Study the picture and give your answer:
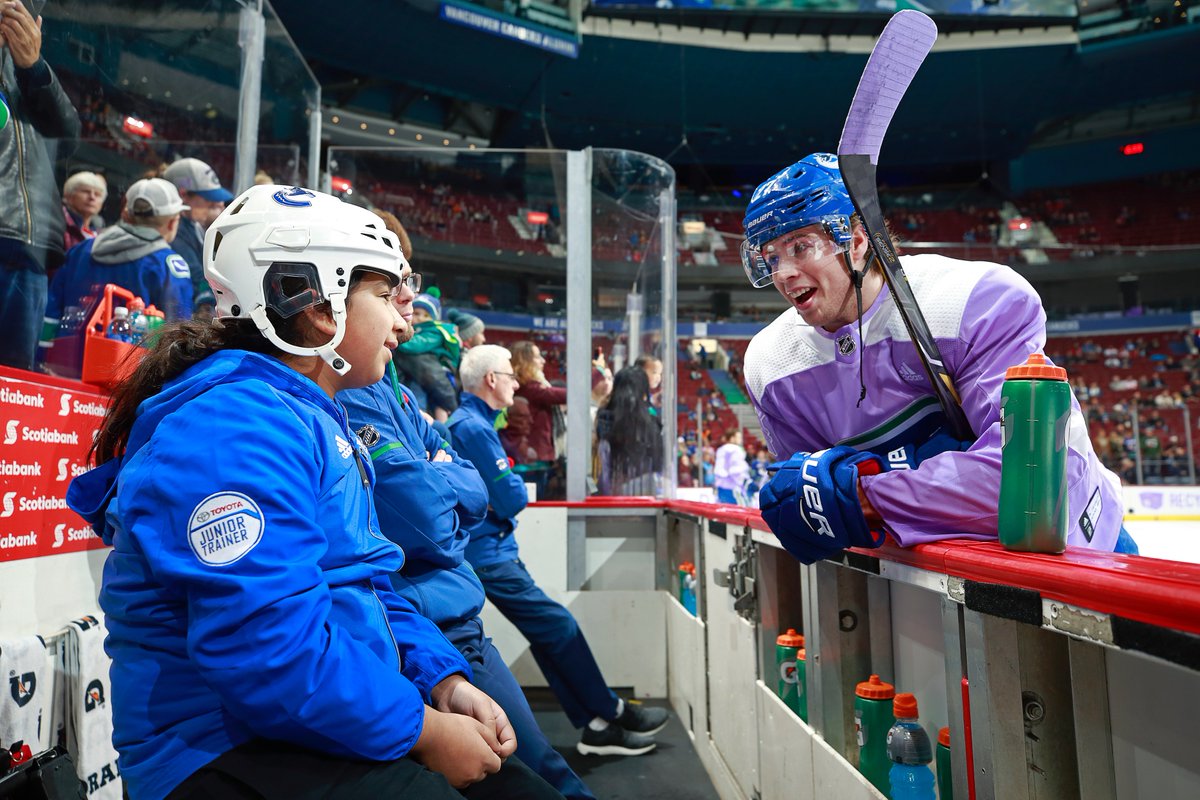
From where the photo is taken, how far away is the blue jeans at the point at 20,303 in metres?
2.06

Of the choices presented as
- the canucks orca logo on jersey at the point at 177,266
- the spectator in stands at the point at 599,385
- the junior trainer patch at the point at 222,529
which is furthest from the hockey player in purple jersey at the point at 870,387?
the spectator in stands at the point at 599,385

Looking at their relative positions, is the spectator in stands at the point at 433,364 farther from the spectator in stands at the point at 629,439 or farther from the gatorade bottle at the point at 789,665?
the gatorade bottle at the point at 789,665

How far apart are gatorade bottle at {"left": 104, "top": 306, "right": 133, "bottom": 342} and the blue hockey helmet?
1.93 m

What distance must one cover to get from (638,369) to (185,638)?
4.26 metres

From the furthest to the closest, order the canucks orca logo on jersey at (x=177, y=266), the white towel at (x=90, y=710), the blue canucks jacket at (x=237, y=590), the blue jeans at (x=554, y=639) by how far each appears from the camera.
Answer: the blue jeans at (x=554, y=639)
the canucks orca logo on jersey at (x=177, y=266)
the white towel at (x=90, y=710)
the blue canucks jacket at (x=237, y=590)

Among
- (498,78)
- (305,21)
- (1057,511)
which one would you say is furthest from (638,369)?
(498,78)

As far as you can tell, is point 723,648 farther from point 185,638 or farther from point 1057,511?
point 185,638

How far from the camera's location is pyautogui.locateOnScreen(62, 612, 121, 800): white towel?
186 cm

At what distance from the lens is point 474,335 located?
4605mm

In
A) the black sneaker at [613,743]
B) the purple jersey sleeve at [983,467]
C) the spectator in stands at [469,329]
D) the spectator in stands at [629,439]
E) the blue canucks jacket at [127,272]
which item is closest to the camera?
the purple jersey sleeve at [983,467]

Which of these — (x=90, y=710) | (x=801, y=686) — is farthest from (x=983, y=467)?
(x=90, y=710)

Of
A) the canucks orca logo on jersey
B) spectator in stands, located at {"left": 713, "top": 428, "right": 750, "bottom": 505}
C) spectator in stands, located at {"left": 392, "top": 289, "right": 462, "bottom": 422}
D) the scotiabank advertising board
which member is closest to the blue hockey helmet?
the scotiabank advertising board

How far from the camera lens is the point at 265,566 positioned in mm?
866

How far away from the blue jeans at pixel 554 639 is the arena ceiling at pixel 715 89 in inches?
487
